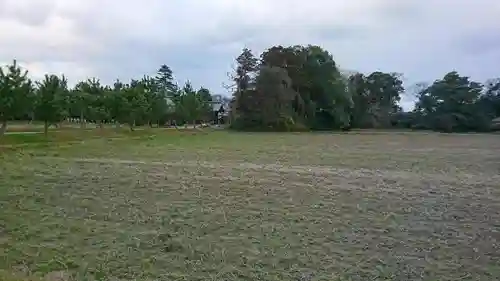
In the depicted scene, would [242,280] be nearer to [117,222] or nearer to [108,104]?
[117,222]

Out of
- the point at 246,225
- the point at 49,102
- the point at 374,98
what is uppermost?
the point at 374,98

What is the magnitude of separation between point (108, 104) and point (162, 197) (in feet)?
85.4

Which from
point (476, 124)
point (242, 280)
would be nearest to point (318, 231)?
point (242, 280)

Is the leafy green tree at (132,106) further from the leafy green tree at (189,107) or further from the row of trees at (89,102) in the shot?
the leafy green tree at (189,107)

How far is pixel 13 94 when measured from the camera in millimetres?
20719

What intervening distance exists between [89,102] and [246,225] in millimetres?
29224

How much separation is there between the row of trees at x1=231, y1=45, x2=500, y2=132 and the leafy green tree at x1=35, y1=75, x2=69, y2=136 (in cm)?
1964

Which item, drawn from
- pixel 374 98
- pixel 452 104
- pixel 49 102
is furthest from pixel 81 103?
pixel 452 104

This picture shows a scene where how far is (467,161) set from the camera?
15.5 metres

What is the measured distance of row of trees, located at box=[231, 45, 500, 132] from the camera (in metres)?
42.2

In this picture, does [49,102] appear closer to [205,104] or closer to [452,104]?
[205,104]

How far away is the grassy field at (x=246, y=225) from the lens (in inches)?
175

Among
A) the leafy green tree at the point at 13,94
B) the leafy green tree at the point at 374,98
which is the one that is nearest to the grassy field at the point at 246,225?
the leafy green tree at the point at 13,94

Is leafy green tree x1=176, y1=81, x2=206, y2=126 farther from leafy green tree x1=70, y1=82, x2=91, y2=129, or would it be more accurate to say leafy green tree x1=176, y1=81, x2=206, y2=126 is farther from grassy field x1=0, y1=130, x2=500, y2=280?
grassy field x1=0, y1=130, x2=500, y2=280
